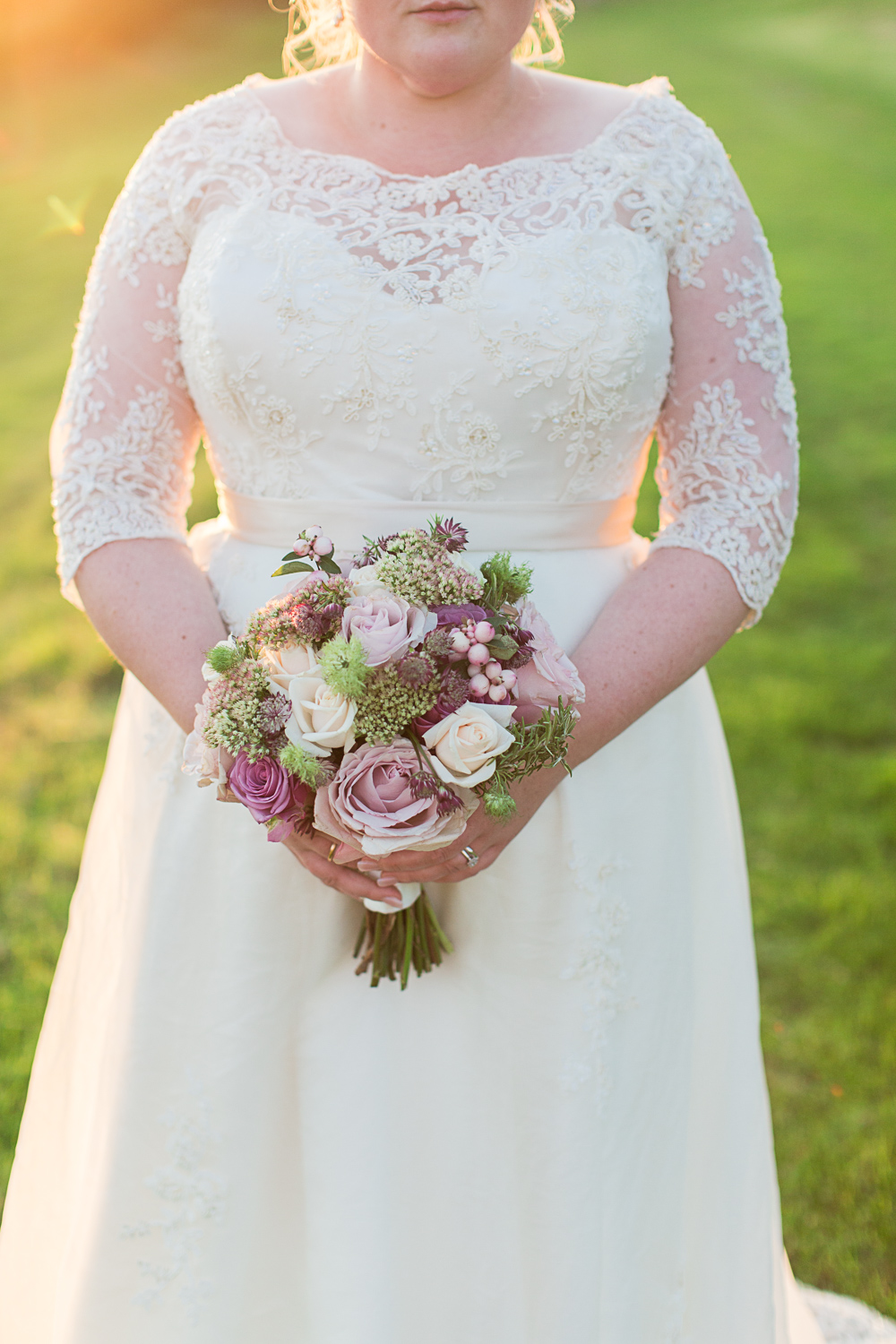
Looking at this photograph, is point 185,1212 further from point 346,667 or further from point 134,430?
point 134,430

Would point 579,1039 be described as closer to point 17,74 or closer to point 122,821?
point 122,821

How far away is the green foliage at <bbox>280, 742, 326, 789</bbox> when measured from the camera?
5.24 feet

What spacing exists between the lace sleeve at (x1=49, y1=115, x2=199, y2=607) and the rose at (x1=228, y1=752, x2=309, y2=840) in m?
0.72

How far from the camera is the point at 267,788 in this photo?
5.37 ft

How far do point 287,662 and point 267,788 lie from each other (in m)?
0.18

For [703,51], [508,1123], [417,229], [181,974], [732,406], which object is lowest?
[508,1123]

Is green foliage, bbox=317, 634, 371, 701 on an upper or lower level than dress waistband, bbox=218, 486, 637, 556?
lower

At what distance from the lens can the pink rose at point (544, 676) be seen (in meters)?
1.71

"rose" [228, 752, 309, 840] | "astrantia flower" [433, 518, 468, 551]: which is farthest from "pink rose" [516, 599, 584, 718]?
"rose" [228, 752, 309, 840]

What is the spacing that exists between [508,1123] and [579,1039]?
8.4 inches

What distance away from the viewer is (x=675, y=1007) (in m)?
2.35

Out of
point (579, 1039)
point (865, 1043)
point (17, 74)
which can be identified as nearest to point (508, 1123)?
point (579, 1039)

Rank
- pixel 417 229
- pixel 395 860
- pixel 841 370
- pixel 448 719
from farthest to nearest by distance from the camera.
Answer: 1. pixel 841 370
2. pixel 417 229
3. pixel 395 860
4. pixel 448 719

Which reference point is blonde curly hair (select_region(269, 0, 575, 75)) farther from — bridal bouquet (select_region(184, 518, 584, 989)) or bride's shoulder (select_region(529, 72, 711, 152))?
bridal bouquet (select_region(184, 518, 584, 989))
